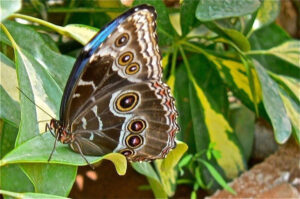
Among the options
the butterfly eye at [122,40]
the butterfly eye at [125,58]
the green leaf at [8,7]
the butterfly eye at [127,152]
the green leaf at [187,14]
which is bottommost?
the butterfly eye at [127,152]

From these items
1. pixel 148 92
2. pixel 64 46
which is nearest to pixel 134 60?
pixel 148 92

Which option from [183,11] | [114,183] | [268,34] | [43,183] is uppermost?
[183,11]

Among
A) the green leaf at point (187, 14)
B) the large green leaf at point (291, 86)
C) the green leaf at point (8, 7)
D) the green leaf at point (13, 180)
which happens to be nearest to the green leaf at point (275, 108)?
the large green leaf at point (291, 86)

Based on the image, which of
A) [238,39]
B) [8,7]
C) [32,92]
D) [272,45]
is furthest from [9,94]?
[272,45]

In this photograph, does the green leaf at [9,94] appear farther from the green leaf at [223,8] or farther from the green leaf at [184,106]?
the green leaf at [184,106]

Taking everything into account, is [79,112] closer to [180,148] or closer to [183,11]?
[180,148]

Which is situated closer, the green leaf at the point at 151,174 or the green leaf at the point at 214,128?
the green leaf at the point at 151,174
